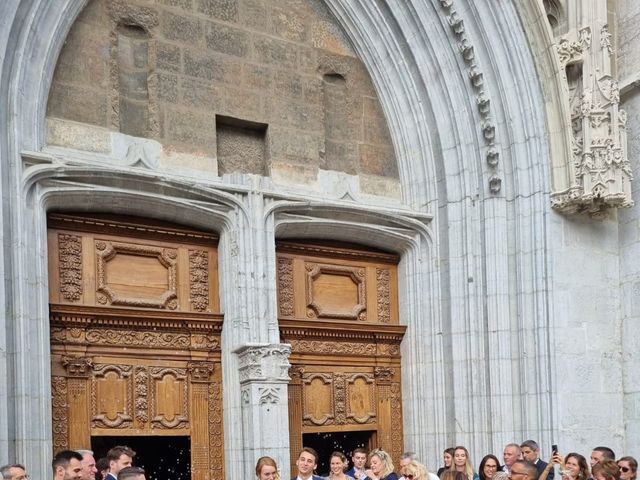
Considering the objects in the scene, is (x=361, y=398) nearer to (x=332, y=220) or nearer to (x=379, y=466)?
(x=332, y=220)

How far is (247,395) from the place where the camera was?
918 cm

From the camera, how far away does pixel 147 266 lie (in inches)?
365

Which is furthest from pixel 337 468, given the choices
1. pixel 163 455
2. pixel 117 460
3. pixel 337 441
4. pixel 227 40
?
pixel 227 40

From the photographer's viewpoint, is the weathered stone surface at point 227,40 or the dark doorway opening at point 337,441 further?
the dark doorway opening at point 337,441

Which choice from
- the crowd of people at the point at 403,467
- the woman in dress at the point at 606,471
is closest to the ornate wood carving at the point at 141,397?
the crowd of people at the point at 403,467

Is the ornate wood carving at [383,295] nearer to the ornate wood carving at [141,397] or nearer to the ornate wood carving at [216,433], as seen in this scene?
the ornate wood carving at [216,433]

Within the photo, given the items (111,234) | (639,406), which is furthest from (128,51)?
(639,406)

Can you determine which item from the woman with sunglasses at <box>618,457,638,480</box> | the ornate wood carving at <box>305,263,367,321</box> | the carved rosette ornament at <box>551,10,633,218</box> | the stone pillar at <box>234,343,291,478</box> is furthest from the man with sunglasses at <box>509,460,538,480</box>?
the carved rosette ornament at <box>551,10,633,218</box>

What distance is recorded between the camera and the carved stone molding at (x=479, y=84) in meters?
10.3

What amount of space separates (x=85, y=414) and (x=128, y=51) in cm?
327

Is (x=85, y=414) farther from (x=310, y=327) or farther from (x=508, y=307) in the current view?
(x=508, y=307)

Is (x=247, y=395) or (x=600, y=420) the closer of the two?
(x=247, y=395)

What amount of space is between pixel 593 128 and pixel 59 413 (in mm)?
5690

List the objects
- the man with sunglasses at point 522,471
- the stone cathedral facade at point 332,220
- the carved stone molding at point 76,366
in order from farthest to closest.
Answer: the stone cathedral facade at point 332,220
the carved stone molding at point 76,366
the man with sunglasses at point 522,471
